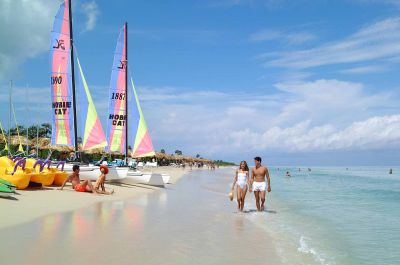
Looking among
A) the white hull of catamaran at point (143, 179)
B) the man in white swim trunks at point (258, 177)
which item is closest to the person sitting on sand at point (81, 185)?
the white hull of catamaran at point (143, 179)

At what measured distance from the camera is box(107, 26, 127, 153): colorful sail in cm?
Result: 2180

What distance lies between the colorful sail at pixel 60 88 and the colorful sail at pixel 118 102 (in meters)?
2.92

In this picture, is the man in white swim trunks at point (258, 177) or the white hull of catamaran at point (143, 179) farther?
the white hull of catamaran at point (143, 179)

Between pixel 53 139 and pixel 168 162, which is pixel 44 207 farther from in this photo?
pixel 168 162

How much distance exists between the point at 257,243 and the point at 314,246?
1148mm

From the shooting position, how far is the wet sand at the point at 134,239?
5.48 meters

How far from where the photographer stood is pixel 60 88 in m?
19.2

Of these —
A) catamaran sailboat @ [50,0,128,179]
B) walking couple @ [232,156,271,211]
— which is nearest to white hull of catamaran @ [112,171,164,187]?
catamaran sailboat @ [50,0,128,179]

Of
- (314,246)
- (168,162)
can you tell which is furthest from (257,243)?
(168,162)

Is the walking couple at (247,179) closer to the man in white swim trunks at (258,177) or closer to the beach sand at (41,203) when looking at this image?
the man in white swim trunks at (258,177)

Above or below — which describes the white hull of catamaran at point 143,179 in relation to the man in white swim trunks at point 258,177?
below

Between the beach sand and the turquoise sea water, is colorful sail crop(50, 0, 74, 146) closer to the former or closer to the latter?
the beach sand

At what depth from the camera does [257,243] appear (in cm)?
723

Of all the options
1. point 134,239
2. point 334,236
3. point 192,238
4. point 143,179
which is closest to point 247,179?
point 334,236
